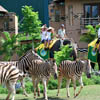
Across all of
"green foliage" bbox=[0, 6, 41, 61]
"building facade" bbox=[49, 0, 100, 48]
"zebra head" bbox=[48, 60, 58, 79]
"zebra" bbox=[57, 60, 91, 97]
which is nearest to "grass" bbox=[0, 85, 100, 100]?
"zebra" bbox=[57, 60, 91, 97]

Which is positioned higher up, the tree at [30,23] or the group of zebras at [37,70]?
the tree at [30,23]

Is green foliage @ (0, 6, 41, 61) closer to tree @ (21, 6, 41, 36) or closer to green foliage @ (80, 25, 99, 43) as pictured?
tree @ (21, 6, 41, 36)

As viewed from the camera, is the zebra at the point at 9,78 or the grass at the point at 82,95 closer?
the zebra at the point at 9,78

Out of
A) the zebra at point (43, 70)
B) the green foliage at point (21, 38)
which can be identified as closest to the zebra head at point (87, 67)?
the zebra at point (43, 70)

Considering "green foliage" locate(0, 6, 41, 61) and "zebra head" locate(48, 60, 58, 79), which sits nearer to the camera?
"zebra head" locate(48, 60, 58, 79)

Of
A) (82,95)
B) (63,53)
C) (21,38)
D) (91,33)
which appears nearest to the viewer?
(82,95)

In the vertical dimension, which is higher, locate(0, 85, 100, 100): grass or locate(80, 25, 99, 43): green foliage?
locate(80, 25, 99, 43): green foliage

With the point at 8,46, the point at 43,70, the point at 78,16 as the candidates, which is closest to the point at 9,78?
the point at 43,70

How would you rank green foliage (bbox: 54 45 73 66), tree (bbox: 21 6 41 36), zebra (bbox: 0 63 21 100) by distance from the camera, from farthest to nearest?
tree (bbox: 21 6 41 36), green foliage (bbox: 54 45 73 66), zebra (bbox: 0 63 21 100)

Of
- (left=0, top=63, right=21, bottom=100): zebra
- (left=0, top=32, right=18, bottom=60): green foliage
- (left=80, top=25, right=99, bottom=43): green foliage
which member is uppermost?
(left=80, top=25, right=99, bottom=43): green foliage

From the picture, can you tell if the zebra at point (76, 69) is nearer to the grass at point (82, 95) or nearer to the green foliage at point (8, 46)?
the grass at point (82, 95)

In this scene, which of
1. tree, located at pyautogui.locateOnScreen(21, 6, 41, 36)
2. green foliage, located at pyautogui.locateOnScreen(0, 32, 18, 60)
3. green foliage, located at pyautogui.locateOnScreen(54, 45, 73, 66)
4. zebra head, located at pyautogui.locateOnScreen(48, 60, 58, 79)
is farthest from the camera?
tree, located at pyautogui.locateOnScreen(21, 6, 41, 36)

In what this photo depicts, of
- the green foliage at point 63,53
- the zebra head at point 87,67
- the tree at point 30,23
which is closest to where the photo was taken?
the zebra head at point 87,67

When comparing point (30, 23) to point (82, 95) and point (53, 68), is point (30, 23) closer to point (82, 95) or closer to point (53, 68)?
point (82, 95)
